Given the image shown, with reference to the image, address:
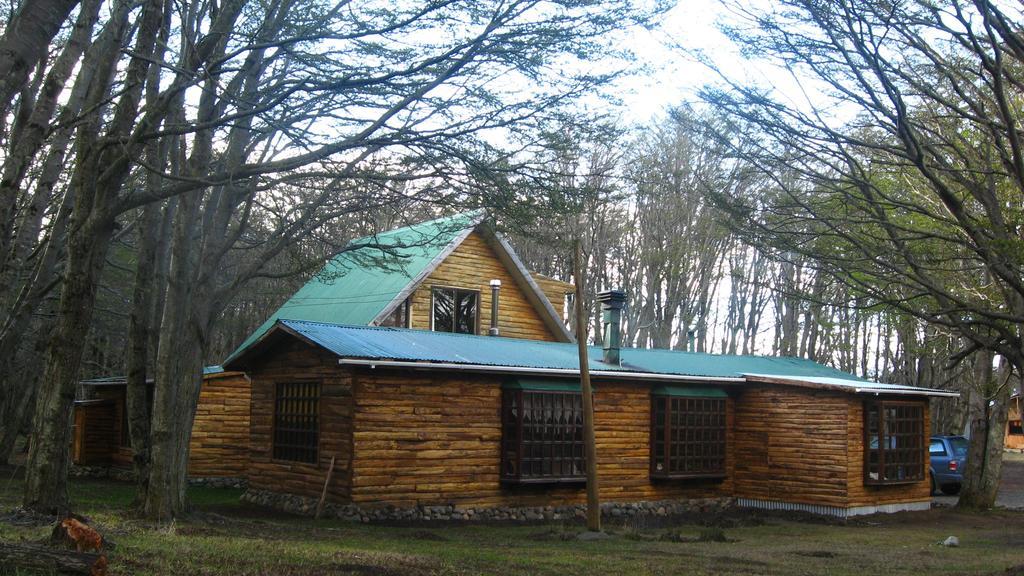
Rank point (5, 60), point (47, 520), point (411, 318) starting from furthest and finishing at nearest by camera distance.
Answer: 1. point (411, 318)
2. point (47, 520)
3. point (5, 60)

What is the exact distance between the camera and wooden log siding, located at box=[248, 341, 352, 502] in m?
15.8

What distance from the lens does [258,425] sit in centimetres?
1869

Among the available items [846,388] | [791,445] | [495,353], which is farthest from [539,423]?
[846,388]

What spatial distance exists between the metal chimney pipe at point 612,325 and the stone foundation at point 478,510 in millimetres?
3036

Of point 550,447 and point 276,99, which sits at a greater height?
point 276,99

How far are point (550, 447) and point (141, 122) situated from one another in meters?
9.92

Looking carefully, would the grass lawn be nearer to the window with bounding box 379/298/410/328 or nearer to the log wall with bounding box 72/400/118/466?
the log wall with bounding box 72/400/118/466

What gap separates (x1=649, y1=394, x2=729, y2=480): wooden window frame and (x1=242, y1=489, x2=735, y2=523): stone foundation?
2.00 ft

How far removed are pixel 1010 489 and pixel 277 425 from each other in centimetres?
2275

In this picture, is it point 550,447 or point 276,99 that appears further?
point 550,447

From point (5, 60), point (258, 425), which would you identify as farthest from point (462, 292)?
point (5, 60)

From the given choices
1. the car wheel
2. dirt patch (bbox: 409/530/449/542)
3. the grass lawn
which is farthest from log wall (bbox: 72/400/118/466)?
the car wheel

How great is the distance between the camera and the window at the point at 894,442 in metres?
19.5

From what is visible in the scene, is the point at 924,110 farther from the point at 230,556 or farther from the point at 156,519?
the point at 156,519
